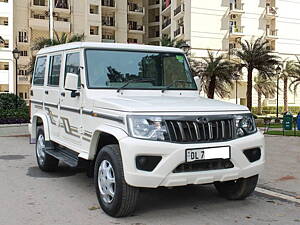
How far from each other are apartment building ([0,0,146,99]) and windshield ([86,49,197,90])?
1518 inches

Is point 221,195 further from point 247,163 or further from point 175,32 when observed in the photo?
point 175,32

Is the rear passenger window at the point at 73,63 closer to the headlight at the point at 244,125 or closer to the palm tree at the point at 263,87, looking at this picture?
the headlight at the point at 244,125

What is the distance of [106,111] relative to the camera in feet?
17.3

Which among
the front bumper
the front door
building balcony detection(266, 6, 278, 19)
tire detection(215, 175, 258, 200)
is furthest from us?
building balcony detection(266, 6, 278, 19)

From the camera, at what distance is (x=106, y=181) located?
5234 mm

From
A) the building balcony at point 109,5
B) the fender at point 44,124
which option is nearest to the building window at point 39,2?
the building balcony at point 109,5

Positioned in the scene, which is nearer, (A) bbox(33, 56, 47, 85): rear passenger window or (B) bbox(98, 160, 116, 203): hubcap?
(B) bbox(98, 160, 116, 203): hubcap

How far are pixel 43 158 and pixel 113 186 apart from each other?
3.38m

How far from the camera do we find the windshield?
6.06 meters

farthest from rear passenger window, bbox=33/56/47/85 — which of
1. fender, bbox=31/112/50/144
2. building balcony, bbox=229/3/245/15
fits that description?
building balcony, bbox=229/3/245/15

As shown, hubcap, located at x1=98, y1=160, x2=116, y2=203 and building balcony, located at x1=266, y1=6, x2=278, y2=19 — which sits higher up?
building balcony, located at x1=266, y1=6, x2=278, y2=19

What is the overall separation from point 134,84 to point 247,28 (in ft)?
143

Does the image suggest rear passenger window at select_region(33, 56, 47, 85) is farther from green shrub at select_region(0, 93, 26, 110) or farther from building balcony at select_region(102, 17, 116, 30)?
building balcony at select_region(102, 17, 116, 30)

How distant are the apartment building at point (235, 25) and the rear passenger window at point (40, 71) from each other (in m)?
34.9
